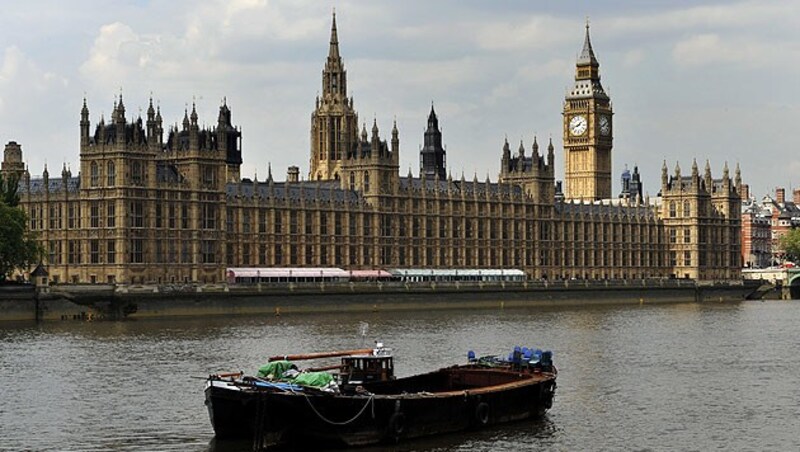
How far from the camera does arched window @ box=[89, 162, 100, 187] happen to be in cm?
13738

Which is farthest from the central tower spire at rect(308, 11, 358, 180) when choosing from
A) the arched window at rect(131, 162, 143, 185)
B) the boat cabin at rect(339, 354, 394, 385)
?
the boat cabin at rect(339, 354, 394, 385)

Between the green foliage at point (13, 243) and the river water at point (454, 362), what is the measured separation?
28.9 ft

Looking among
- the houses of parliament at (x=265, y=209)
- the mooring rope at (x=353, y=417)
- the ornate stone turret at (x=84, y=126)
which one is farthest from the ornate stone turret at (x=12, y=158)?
the mooring rope at (x=353, y=417)

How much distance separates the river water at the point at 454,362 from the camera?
189ft

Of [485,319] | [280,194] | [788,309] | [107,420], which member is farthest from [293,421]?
[788,309]

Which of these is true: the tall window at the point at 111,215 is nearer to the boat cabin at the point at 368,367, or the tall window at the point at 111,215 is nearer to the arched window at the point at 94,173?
the arched window at the point at 94,173

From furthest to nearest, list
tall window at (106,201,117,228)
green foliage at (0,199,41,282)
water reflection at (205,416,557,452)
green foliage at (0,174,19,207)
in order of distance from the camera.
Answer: tall window at (106,201,117,228)
green foliage at (0,174,19,207)
green foliage at (0,199,41,282)
water reflection at (205,416,557,452)

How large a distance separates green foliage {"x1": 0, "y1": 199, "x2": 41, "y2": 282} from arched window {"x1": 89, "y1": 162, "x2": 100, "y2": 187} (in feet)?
40.3

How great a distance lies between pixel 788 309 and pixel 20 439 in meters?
123

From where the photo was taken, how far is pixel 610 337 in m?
109

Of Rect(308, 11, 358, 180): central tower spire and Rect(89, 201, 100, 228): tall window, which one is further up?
Rect(308, 11, 358, 180): central tower spire

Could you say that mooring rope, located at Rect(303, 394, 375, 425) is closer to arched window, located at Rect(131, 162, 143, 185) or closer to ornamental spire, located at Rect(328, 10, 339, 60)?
arched window, located at Rect(131, 162, 143, 185)

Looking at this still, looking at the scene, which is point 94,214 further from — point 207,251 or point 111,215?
point 207,251

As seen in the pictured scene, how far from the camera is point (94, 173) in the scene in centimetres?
13762
